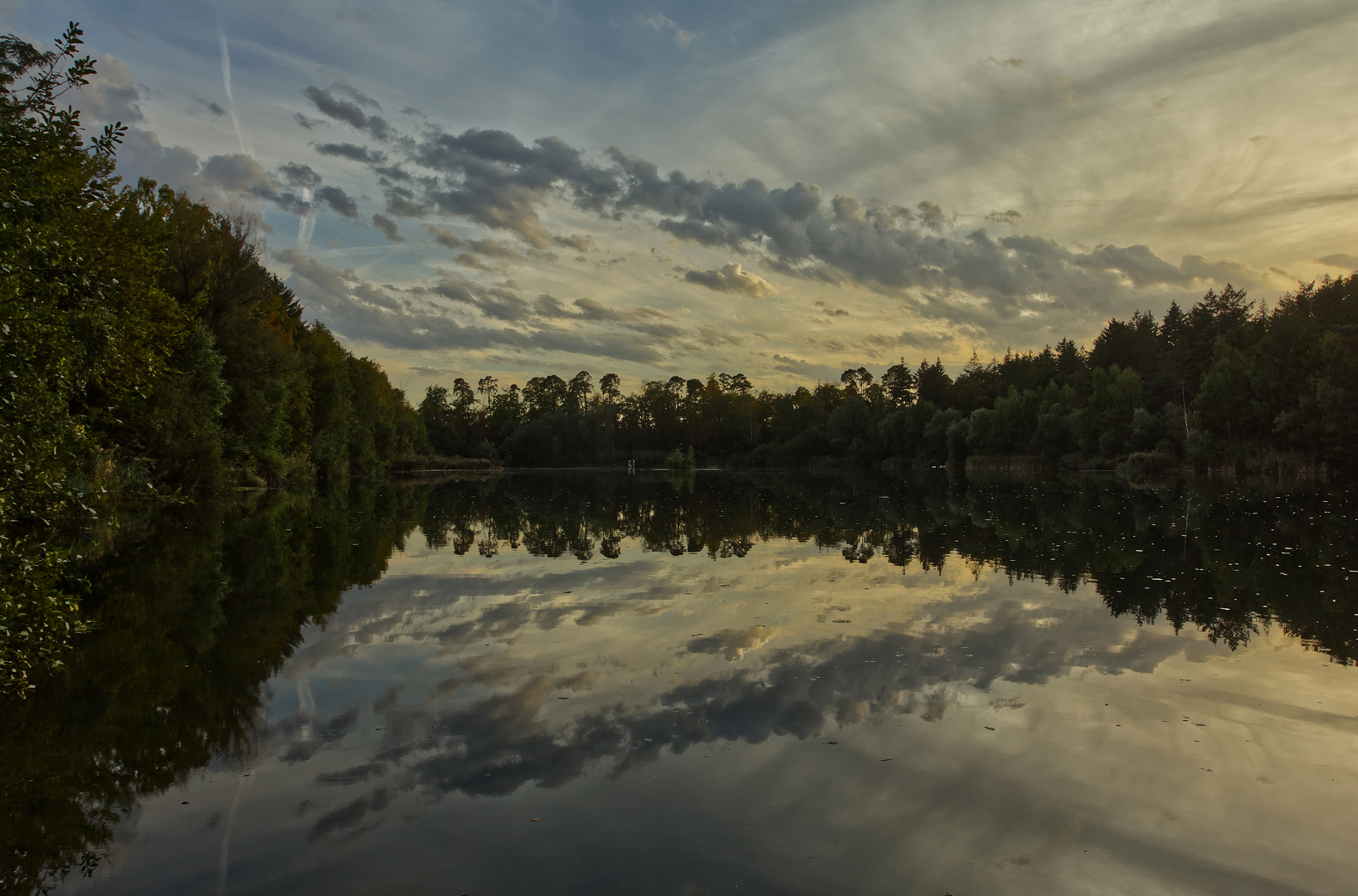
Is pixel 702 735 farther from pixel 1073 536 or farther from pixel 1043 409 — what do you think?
pixel 1043 409

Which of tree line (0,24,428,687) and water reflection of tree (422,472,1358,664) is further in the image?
water reflection of tree (422,472,1358,664)

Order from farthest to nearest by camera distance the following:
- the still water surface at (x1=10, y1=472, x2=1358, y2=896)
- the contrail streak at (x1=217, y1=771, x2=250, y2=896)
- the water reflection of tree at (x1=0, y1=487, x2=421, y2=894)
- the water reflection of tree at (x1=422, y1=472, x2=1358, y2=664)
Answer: the water reflection of tree at (x1=422, y1=472, x2=1358, y2=664) < the water reflection of tree at (x1=0, y1=487, x2=421, y2=894) < the still water surface at (x1=10, y1=472, x2=1358, y2=896) < the contrail streak at (x1=217, y1=771, x2=250, y2=896)

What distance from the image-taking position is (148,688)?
7.42m

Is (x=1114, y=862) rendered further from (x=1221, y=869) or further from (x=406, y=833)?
(x=406, y=833)

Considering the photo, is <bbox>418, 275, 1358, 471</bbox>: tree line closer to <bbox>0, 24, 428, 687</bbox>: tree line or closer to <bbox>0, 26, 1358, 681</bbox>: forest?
<bbox>0, 26, 1358, 681</bbox>: forest

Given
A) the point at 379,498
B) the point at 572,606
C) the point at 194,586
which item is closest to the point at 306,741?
the point at 572,606

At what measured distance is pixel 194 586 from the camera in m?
12.6

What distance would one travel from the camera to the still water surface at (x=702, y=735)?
4273mm

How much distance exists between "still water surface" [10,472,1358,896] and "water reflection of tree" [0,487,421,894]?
4 cm

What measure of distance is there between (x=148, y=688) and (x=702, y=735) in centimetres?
558

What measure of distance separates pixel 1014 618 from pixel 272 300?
153ft

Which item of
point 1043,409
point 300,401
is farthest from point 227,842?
point 1043,409

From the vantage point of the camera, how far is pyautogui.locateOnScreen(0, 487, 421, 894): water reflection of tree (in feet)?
15.6

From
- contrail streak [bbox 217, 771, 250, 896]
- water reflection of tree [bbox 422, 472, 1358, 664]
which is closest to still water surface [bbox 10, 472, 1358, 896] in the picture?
contrail streak [bbox 217, 771, 250, 896]
